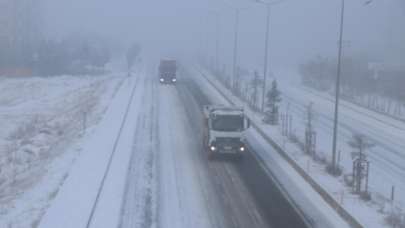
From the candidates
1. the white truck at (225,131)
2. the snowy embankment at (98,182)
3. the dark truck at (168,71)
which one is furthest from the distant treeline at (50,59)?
the white truck at (225,131)

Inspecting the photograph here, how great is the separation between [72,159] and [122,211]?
7834 mm

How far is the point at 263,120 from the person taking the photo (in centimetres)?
3947

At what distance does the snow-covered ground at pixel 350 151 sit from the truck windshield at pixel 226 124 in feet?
8.64

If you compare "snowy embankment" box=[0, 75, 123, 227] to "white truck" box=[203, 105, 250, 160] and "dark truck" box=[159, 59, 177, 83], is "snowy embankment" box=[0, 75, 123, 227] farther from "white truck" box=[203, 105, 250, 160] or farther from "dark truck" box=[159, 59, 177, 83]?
"white truck" box=[203, 105, 250, 160]

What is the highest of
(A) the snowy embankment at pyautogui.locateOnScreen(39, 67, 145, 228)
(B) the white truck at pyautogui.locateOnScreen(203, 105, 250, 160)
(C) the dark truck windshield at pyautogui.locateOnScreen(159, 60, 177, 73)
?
(C) the dark truck windshield at pyautogui.locateOnScreen(159, 60, 177, 73)

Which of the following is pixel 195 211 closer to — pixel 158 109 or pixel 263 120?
pixel 263 120

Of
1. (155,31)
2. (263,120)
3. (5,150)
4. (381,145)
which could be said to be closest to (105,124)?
(5,150)

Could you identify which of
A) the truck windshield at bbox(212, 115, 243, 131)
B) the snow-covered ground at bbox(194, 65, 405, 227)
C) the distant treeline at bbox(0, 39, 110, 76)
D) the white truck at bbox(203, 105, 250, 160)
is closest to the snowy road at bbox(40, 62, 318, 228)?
the white truck at bbox(203, 105, 250, 160)

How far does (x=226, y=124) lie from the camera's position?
27969 mm

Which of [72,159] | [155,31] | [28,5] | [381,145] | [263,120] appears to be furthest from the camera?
[155,31]

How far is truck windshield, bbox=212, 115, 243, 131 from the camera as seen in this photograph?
27.9 meters

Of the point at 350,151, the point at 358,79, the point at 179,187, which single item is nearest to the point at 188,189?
the point at 179,187

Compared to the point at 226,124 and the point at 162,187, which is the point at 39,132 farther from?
the point at 162,187

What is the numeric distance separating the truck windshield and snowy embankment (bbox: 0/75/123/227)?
586 centimetres
